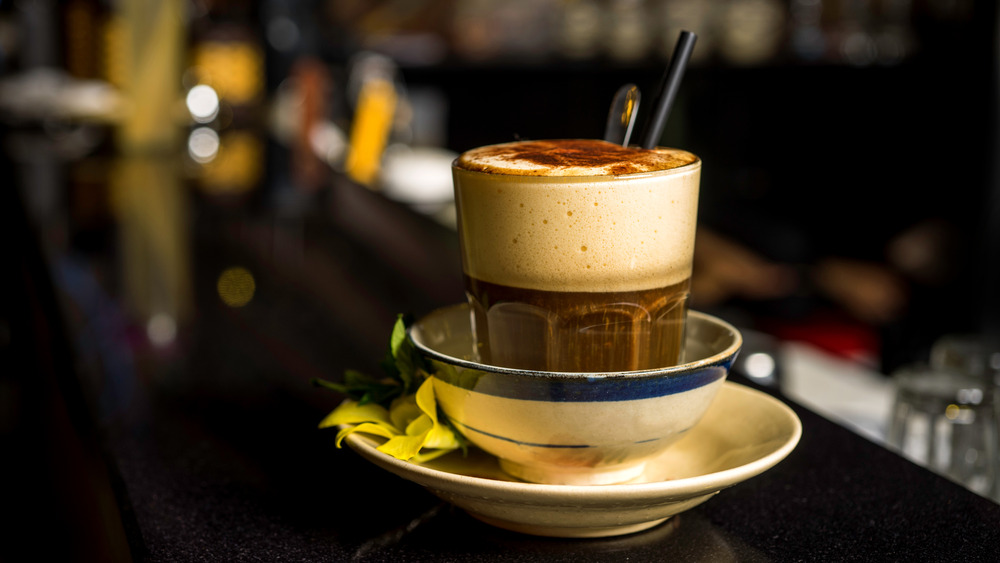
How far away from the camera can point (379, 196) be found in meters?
1.90

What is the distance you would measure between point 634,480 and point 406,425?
0.15 m

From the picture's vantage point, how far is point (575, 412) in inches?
21.0

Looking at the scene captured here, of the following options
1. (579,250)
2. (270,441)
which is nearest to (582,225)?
(579,250)

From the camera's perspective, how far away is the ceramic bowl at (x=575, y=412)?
0.53 metres

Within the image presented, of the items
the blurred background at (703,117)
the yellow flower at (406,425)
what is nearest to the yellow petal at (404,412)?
the yellow flower at (406,425)

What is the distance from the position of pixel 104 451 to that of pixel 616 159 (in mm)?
425

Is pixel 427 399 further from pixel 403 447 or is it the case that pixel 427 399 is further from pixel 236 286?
pixel 236 286

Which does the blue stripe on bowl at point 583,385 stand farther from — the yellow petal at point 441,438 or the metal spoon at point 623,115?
the metal spoon at point 623,115

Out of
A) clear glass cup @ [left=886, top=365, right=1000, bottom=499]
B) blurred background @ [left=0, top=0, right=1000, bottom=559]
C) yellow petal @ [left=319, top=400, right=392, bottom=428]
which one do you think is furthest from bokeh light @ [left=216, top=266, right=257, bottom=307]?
clear glass cup @ [left=886, top=365, right=1000, bottom=499]

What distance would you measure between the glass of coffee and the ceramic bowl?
0.15ft

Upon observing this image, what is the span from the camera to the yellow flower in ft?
1.90

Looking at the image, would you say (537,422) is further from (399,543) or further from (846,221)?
(846,221)

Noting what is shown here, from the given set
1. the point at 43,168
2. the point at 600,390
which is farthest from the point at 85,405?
the point at 43,168

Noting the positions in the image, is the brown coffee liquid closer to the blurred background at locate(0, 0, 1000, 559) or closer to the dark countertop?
the dark countertop
